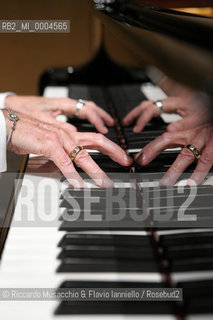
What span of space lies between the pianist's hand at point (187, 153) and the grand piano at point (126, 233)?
0.08ft

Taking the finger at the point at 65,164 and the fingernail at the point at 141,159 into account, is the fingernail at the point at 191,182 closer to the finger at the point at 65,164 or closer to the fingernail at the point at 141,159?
the fingernail at the point at 141,159

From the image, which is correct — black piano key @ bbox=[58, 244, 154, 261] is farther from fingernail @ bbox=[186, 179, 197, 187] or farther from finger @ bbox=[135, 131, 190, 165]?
finger @ bbox=[135, 131, 190, 165]

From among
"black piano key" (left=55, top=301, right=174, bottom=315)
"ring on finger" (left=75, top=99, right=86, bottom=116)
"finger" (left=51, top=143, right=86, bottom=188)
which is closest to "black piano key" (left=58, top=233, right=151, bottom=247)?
"black piano key" (left=55, top=301, right=174, bottom=315)

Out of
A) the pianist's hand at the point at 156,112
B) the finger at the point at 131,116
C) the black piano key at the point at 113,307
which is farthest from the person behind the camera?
the finger at the point at 131,116

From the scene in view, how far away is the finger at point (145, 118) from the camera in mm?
1413

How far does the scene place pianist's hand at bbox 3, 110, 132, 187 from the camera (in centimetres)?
109

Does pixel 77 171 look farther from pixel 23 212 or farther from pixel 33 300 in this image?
pixel 33 300

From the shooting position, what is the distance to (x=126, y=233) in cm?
87

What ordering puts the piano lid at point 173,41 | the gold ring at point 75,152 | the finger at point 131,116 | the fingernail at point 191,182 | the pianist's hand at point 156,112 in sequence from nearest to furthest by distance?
the piano lid at point 173,41 → the fingernail at point 191,182 → the gold ring at point 75,152 → the pianist's hand at point 156,112 → the finger at point 131,116

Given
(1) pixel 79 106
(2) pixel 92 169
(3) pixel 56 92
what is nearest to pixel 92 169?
(2) pixel 92 169

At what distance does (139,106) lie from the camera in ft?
4.96

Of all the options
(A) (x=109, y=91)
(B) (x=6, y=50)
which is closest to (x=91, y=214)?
(A) (x=109, y=91)

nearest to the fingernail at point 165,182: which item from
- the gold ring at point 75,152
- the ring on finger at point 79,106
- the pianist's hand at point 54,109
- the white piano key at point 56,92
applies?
the gold ring at point 75,152
